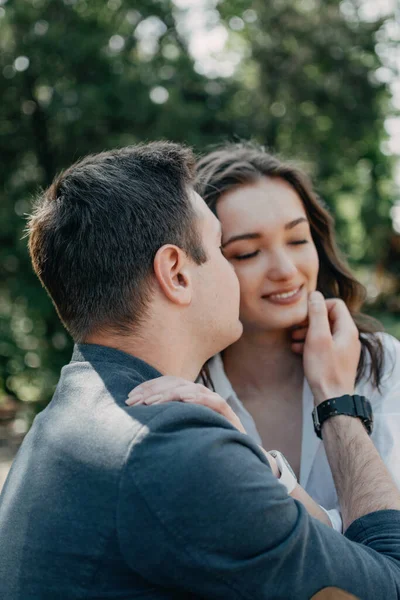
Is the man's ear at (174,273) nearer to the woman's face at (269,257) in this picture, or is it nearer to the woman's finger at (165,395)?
the woman's finger at (165,395)

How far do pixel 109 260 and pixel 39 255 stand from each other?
10.3 inches

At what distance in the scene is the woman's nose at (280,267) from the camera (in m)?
2.90

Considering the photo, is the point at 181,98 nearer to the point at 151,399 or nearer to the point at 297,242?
the point at 297,242

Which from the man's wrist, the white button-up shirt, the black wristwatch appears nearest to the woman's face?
the white button-up shirt

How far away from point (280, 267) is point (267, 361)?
0.51m

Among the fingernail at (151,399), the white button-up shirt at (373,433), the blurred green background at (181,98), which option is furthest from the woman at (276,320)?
the blurred green background at (181,98)

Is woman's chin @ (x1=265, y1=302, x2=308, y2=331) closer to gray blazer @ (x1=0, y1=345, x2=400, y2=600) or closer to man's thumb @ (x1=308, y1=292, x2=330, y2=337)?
man's thumb @ (x1=308, y1=292, x2=330, y2=337)

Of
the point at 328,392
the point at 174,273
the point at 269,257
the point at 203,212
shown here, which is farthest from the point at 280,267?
the point at 174,273

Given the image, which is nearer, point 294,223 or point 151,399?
point 151,399

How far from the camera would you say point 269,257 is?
9.68 ft

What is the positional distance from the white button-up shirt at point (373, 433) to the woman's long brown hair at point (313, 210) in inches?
2.1

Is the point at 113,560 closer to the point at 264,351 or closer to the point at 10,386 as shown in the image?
the point at 264,351

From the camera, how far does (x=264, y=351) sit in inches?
126

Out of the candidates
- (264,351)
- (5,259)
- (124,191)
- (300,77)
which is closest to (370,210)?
(300,77)
